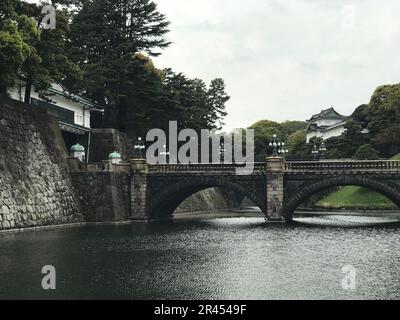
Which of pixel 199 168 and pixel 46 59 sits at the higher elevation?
pixel 46 59

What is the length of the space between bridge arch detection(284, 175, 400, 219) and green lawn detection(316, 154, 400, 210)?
96.5 ft

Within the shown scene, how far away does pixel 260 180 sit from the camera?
66.8 meters

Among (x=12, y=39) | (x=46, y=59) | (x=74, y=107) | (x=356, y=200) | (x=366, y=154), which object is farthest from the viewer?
(x=366, y=154)

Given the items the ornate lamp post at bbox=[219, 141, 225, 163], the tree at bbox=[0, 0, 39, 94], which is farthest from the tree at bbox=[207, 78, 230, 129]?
the tree at bbox=[0, 0, 39, 94]

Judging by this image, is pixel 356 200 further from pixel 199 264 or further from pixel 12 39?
pixel 199 264

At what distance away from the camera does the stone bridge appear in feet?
208

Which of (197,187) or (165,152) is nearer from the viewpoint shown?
(197,187)

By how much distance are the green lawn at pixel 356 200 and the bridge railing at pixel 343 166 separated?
2905cm

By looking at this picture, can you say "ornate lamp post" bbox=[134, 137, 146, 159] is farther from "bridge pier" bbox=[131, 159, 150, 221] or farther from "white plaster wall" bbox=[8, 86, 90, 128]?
"white plaster wall" bbox=[8, 86, 90, 128]

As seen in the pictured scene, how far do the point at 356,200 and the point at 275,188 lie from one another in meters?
35.8

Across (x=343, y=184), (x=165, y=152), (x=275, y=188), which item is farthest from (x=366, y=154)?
(x=275, y=188)

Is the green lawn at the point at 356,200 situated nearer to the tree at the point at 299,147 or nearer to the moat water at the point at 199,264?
the tree at the point at 299,147

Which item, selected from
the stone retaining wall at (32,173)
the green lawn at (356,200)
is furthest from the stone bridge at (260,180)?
the green lawn at (356,200)

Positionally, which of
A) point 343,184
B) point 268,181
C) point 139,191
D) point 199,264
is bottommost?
point 199,264
